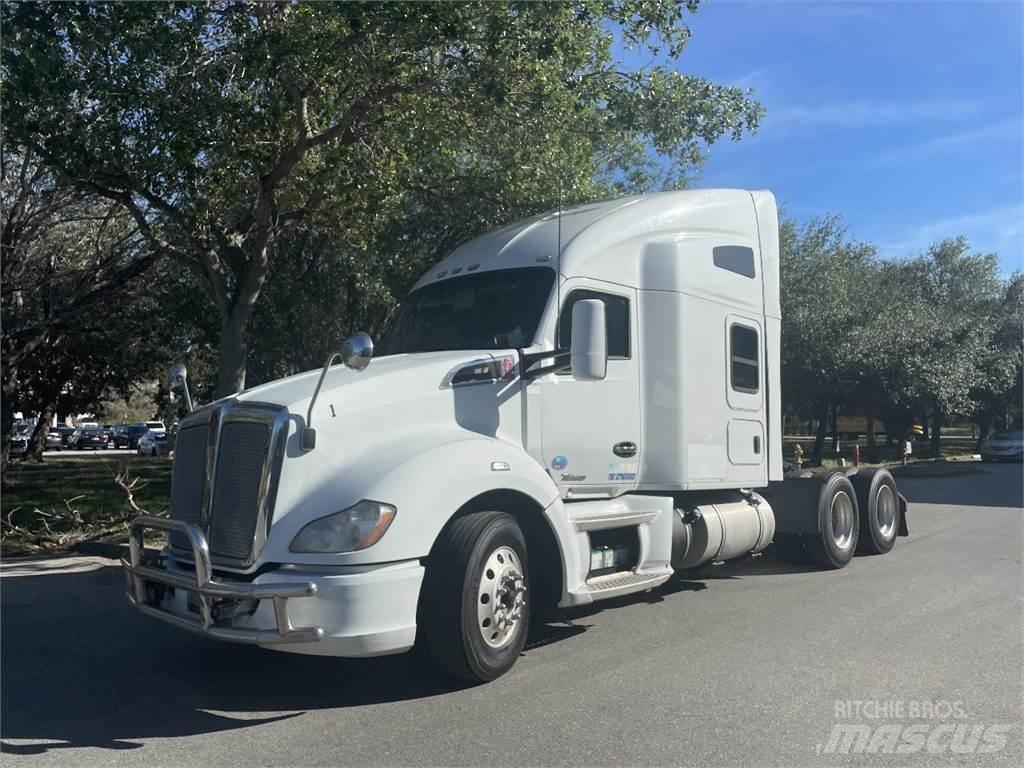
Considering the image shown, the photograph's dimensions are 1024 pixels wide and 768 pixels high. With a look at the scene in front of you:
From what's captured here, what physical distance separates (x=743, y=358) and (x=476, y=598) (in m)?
4.22

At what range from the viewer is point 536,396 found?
655 cm

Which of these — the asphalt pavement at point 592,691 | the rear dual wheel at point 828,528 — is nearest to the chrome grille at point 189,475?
the asphalt pavement at point 592,691

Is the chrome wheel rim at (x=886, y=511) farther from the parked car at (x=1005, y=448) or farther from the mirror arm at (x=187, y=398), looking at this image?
the parked car at (x=1005, y=448)

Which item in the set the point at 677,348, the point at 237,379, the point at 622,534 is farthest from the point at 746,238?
the point at 237,379

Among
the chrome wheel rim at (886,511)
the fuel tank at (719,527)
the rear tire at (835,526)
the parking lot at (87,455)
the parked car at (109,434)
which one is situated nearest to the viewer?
the fuel tank at (719,527)

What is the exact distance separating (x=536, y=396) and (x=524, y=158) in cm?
635

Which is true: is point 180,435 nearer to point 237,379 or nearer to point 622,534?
point 622,534

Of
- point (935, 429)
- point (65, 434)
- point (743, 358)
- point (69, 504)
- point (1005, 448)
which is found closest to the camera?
point (743, 358)

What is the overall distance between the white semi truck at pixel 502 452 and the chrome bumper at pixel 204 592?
0.04ft

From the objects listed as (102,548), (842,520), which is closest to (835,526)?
(842,520)

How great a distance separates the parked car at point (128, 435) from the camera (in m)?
52.9

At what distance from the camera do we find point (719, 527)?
325 inches

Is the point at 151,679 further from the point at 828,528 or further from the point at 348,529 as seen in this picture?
the point at 828,528

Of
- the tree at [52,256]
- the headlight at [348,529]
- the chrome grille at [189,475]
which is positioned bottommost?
the headlight at [348,529]
